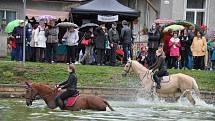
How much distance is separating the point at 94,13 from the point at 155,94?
14.1m

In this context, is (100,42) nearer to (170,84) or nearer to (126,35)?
(126,35)

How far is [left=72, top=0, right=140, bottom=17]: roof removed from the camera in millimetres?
40438

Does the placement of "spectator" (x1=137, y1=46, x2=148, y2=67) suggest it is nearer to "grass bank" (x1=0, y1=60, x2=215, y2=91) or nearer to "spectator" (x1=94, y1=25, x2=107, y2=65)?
"spectator" (x1=94, y1=25, x2=107, y2=65)

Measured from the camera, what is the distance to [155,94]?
27203 millimetres

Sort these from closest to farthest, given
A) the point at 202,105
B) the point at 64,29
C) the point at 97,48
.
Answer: the point at 202,105, the point at 97,48, the point at 64,29

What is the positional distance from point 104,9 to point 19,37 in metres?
8.30

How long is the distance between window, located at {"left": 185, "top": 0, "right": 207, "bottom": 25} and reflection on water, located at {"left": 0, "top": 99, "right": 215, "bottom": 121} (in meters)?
21.3

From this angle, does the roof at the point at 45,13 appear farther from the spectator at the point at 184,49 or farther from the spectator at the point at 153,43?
the spectator at the point at 184,49

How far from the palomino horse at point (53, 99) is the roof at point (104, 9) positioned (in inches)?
701

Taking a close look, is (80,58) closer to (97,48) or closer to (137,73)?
(97,48)

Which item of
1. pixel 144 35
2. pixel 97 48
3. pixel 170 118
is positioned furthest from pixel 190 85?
pixel 144 35

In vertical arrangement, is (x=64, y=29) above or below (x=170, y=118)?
above

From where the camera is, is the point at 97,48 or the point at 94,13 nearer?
the point at 97,48

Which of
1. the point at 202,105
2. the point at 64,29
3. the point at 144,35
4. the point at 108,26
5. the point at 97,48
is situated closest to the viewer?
the point at 202,105
